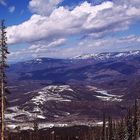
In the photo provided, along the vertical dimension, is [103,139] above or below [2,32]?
below

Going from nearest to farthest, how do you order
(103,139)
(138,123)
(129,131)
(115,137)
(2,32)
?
(2,32) → (138,123) → (129,131) → (115,137) → (103,139)

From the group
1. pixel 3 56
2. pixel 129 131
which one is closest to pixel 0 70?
pixel 3 56

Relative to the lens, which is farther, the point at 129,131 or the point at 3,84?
the point at 129,131

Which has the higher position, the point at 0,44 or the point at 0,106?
the point at 0,44

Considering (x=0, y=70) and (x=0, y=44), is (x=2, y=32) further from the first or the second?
(x=0, y=70)

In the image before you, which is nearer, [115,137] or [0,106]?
[0,106]

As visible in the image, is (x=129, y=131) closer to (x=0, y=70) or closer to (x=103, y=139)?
(x=103, y=139)

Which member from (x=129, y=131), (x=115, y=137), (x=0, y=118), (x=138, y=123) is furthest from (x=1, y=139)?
(x=115, y=137)

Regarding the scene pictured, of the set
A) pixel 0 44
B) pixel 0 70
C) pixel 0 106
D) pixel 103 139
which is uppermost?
pixel 0 44

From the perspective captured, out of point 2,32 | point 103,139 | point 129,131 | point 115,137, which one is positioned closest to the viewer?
point 2,32
